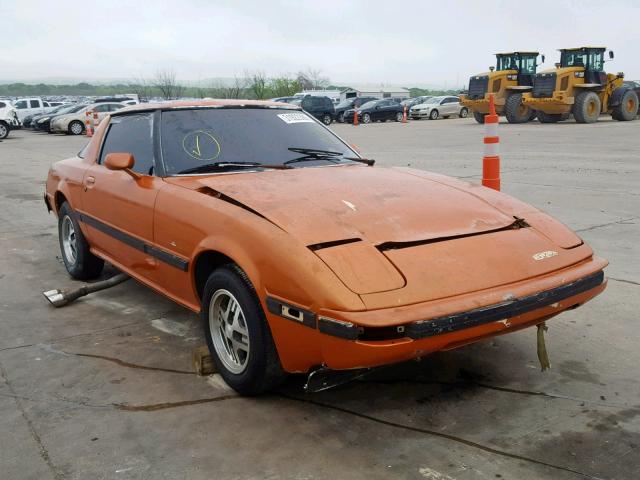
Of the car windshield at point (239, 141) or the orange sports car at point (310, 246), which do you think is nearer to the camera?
the orange sports car at point (310, 246)

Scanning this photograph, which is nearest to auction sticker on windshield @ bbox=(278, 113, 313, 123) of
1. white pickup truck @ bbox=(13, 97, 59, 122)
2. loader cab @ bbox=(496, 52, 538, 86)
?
loader cab @ bbox=(496, 52, 538, 86)

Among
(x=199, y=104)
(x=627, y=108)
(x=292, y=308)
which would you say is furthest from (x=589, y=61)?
(x=292, y=308)

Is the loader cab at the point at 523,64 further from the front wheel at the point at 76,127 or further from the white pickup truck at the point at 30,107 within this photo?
the white pickup truck at the point at 30,107

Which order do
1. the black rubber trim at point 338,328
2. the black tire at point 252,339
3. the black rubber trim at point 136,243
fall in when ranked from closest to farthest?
the black rubber trim at point 338,328 → the black tire at point 252,339 → the black rubber trim at point 136,243

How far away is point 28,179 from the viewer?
11.9 m

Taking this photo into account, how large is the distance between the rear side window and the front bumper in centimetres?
170

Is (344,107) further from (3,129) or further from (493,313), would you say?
(493,313)

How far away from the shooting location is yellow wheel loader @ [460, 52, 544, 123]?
2448 cm

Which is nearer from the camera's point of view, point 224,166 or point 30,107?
point 224,166

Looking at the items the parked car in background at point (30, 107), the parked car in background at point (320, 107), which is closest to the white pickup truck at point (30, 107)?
the parked car in background at point (30, 107)

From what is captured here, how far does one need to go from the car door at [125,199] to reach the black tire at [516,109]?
22.3m

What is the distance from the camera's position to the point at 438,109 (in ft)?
118

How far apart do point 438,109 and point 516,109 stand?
11660 mm

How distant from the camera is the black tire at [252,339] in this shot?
106 inches
